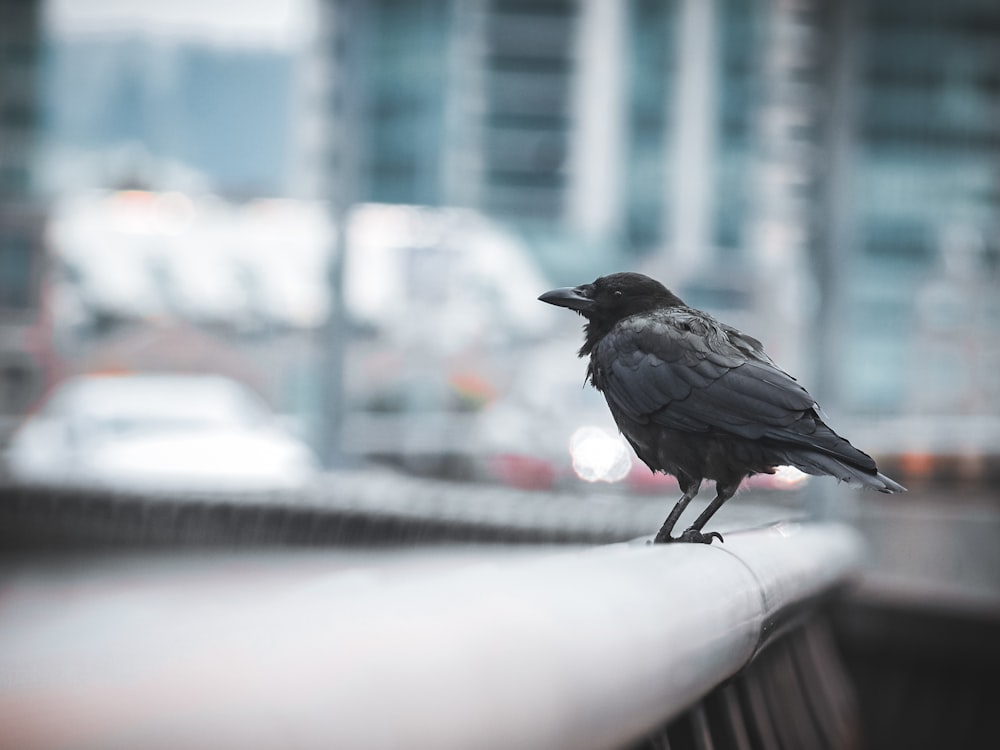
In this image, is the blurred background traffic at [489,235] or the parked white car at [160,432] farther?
the parked white car at [160,432]

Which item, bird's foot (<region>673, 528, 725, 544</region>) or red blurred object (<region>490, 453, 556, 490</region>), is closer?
bird's foot (<region>673, 528, 725, 544</region>)

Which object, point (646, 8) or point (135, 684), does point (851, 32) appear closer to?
point (135, 684)

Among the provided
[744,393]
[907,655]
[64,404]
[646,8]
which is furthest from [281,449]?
[646,8]

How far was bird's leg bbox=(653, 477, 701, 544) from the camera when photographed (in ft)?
2.64

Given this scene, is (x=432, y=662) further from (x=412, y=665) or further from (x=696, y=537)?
(x=696, y=537)

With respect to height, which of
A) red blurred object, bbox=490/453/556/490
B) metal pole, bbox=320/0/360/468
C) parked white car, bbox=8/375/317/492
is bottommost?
red blurred object, bbox=490/453/556/490

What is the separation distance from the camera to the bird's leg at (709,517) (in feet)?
2.56

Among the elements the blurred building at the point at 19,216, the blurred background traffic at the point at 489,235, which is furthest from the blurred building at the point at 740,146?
the blurred building at the point at 19,216

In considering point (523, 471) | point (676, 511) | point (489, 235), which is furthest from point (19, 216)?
point (676, 511)

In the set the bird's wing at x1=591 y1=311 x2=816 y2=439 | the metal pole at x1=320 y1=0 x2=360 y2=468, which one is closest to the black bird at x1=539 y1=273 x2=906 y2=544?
the bird's wing at x1=591 y1=311 x2=816 y2=439

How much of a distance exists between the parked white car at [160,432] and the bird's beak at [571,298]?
5.37 meters

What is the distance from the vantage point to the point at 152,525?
341 cm

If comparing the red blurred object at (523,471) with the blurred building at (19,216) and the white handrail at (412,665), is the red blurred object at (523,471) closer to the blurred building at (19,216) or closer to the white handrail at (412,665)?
the blurred building at (19,216)

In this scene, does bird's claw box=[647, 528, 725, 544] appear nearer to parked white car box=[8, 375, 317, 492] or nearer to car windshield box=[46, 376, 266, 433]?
parked white car box=[8, 375, 317, 492]
